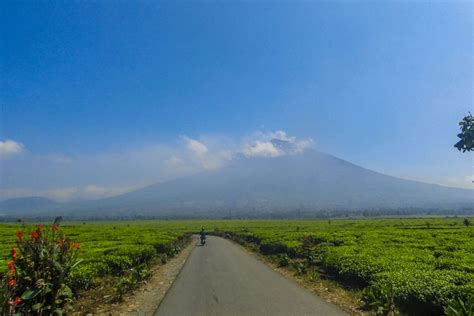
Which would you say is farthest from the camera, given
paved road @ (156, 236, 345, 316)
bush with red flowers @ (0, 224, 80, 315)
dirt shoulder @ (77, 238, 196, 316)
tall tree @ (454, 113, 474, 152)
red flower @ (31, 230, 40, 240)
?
tall tree @ (454, 113, 474, 152)

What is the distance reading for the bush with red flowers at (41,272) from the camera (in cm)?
717

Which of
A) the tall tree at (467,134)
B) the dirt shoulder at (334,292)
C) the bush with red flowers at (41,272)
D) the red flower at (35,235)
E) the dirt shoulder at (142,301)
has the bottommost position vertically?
the dirt shoulder at (334,292)

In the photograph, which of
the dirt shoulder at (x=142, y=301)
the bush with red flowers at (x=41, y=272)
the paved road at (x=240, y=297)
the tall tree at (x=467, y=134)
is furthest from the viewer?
the tall tree at (x=467, y=134)

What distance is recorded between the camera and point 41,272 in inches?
295

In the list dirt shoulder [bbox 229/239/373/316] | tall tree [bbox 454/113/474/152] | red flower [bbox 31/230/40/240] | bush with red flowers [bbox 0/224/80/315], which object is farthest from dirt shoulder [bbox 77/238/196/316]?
tall tree [bbox 454/113/474/152]

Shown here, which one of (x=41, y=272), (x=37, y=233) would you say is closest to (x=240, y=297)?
(x=41, y=272)

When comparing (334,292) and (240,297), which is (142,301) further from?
(334,292)

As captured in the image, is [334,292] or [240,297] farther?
[334,292]

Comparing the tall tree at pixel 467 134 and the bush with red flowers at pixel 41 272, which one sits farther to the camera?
the tall tree at pixel 467 134

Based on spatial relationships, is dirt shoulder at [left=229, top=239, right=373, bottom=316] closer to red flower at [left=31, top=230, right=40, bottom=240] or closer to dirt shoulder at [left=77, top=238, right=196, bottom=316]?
dirt shoulder at [left=77, top=238, right=196, bottom=316]

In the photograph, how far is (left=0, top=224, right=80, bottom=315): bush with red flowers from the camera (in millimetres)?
7175

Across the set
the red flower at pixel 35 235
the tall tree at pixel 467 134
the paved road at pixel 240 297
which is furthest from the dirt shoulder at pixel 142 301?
the tall tree at pixel 467 134

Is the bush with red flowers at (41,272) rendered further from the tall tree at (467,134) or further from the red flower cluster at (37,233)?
the tall tree at (467,134)

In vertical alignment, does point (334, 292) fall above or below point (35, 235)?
below
